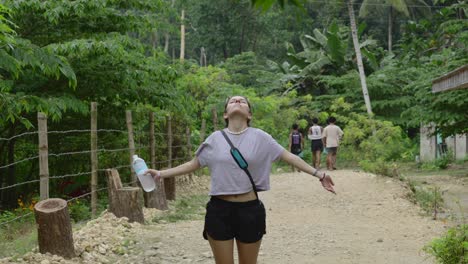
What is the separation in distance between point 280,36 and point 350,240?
121 ft

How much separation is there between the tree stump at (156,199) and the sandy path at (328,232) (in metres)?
1.37

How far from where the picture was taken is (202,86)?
72.0 ft

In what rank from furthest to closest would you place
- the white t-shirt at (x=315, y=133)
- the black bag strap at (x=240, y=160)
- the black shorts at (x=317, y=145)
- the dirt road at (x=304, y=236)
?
1. the black shorts at (x=317, y=145)
2. the white t-shirt at (x=315, y=133)
3. the dirt road at (x=304, y=236)
4. the black bag strap at (x=240, y=160)

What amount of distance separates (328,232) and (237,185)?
4806 mm

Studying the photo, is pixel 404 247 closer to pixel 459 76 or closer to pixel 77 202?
pixel 459 76

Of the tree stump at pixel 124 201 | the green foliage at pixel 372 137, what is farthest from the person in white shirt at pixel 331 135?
the tree stump at pixel 124 201

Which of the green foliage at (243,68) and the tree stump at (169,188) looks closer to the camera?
the tree stump at (169,188)

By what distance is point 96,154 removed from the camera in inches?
381

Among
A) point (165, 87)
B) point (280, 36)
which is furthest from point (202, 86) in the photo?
point (280, 36)

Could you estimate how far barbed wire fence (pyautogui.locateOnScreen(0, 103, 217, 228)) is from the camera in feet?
25.8

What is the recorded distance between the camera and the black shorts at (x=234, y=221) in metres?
4.45

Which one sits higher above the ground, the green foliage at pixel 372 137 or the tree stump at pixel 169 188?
the green foliage at pixel 372 137

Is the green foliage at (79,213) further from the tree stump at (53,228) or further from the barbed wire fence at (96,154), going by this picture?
the tree stump at (53,228)

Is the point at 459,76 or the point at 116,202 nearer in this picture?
the point at 116,202
